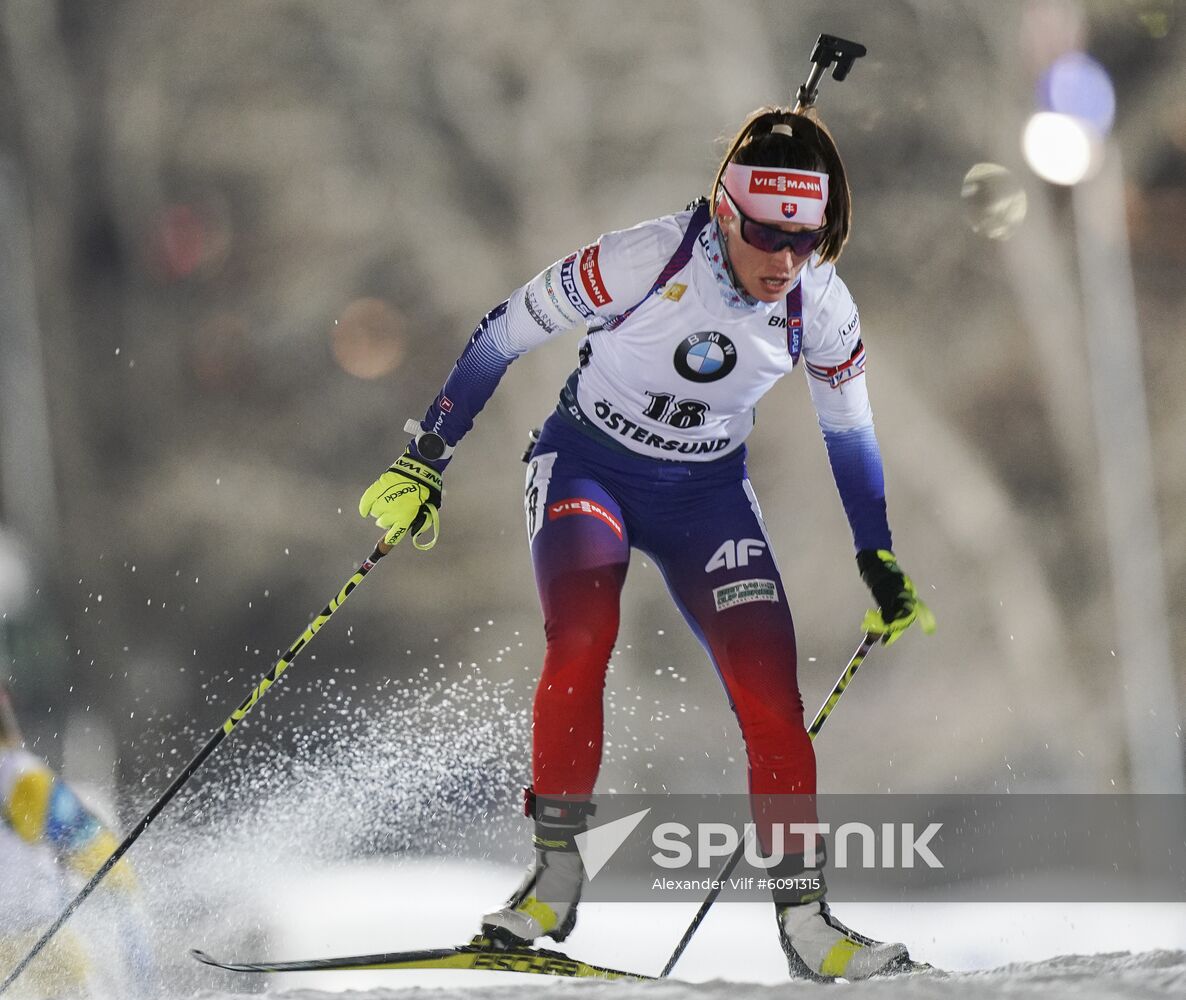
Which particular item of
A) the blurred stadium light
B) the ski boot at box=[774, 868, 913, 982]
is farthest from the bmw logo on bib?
the blurred stadium light

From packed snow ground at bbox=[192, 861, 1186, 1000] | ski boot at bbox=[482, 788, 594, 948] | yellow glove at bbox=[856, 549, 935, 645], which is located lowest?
packed snow ground at bbox=[192, 861, 1186, 1000]

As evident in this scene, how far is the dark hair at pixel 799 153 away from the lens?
2.82 meters

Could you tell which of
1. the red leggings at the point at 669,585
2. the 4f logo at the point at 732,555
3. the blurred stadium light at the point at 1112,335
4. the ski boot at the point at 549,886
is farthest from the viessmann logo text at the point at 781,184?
the blurred stadium light at the point at 1112,335

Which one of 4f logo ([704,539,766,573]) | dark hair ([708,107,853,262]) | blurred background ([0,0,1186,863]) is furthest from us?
blurred background ([0,0,1186,863])

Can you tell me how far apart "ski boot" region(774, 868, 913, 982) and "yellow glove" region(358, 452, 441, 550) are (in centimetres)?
112

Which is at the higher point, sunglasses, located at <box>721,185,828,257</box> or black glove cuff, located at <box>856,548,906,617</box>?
sunglasses, located at <box>721,185,828,257</box>

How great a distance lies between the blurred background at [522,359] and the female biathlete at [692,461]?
5.59 meters

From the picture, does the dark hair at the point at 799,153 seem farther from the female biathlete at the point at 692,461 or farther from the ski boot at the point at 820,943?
the ski boot at the point at 820,943

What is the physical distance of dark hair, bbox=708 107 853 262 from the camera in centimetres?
282

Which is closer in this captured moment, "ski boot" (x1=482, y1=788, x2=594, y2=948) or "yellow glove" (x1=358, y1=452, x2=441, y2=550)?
"ski boot" (x1=482, y1=788, x2=594, y2=948)

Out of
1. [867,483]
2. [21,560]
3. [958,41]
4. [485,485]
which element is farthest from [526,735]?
[958,41]

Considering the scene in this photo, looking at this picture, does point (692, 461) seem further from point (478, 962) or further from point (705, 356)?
point (478, 962)

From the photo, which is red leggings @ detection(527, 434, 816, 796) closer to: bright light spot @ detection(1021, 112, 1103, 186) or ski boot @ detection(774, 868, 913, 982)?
ski boot @ detection(774, 868, 913, 982)

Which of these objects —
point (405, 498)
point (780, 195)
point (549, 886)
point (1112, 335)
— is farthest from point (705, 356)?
point (1112, 335)
